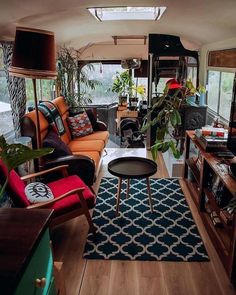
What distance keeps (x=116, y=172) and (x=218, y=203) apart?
1007 mm

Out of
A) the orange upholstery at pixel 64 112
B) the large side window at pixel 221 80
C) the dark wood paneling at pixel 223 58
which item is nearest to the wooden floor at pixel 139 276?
the orange upholstery at pixel 64 112

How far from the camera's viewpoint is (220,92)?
4246mm

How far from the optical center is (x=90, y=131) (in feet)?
14.7

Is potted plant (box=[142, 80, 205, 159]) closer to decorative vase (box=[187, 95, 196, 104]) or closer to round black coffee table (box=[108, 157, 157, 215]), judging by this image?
decorative vase (box=[187, 95, 196, 104])

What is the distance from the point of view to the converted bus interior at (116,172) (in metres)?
2.00

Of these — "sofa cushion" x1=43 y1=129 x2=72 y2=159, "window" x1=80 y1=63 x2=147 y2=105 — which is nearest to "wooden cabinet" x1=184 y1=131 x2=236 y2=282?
"sofa cushion" x1=43 y1=129 x2=72 y2=159

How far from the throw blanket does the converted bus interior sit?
23mm

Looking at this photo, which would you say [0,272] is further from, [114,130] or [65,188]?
[114,130]

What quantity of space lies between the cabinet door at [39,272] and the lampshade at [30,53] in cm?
166

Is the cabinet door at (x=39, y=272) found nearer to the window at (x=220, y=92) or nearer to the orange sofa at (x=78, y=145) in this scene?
the orange sofa at (x=78, y=145)

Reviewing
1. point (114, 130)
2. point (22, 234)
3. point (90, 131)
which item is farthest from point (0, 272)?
point (114, 130)

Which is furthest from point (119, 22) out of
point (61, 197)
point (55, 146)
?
point (61, 197)

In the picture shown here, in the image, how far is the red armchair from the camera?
208 centimetres

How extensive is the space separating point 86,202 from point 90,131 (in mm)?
2144
